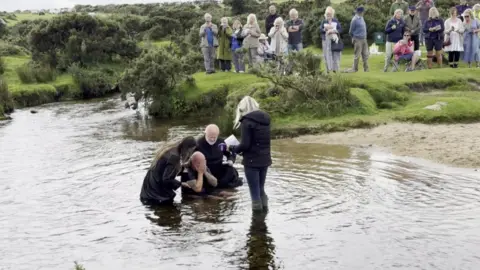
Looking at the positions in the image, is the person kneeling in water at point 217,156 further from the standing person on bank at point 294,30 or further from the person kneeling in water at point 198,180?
the standing person on bank at point 294,30

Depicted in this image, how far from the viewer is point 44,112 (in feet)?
83.0

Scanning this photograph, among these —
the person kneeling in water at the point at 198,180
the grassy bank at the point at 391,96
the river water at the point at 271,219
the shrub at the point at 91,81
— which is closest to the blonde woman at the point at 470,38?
the grassy bank at the point at 391,96

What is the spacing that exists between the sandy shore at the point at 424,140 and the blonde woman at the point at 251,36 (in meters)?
6.50

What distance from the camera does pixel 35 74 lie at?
101 ft

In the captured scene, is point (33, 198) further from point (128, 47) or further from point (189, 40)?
point (128, 47)

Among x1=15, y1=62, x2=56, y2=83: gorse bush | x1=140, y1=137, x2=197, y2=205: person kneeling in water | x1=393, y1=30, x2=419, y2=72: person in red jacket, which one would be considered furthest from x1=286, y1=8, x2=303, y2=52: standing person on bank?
x1=15, y1=62, x2=56, y2=83: gorse bush

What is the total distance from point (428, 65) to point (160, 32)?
26579 millimetres

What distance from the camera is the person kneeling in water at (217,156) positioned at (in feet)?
35.8

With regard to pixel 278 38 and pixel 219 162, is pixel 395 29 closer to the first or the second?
pixel 278 38

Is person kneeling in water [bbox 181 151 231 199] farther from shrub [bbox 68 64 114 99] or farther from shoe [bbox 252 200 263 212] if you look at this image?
shrub [bbox 68 64 114 99]

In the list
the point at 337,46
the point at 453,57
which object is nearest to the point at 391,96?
the point at 337,46

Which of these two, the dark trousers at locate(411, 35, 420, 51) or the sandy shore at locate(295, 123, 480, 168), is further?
the dark trousers at locate(411, 35, 420, 51)

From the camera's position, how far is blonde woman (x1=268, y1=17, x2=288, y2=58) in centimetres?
2128

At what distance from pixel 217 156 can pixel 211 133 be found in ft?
2.09
